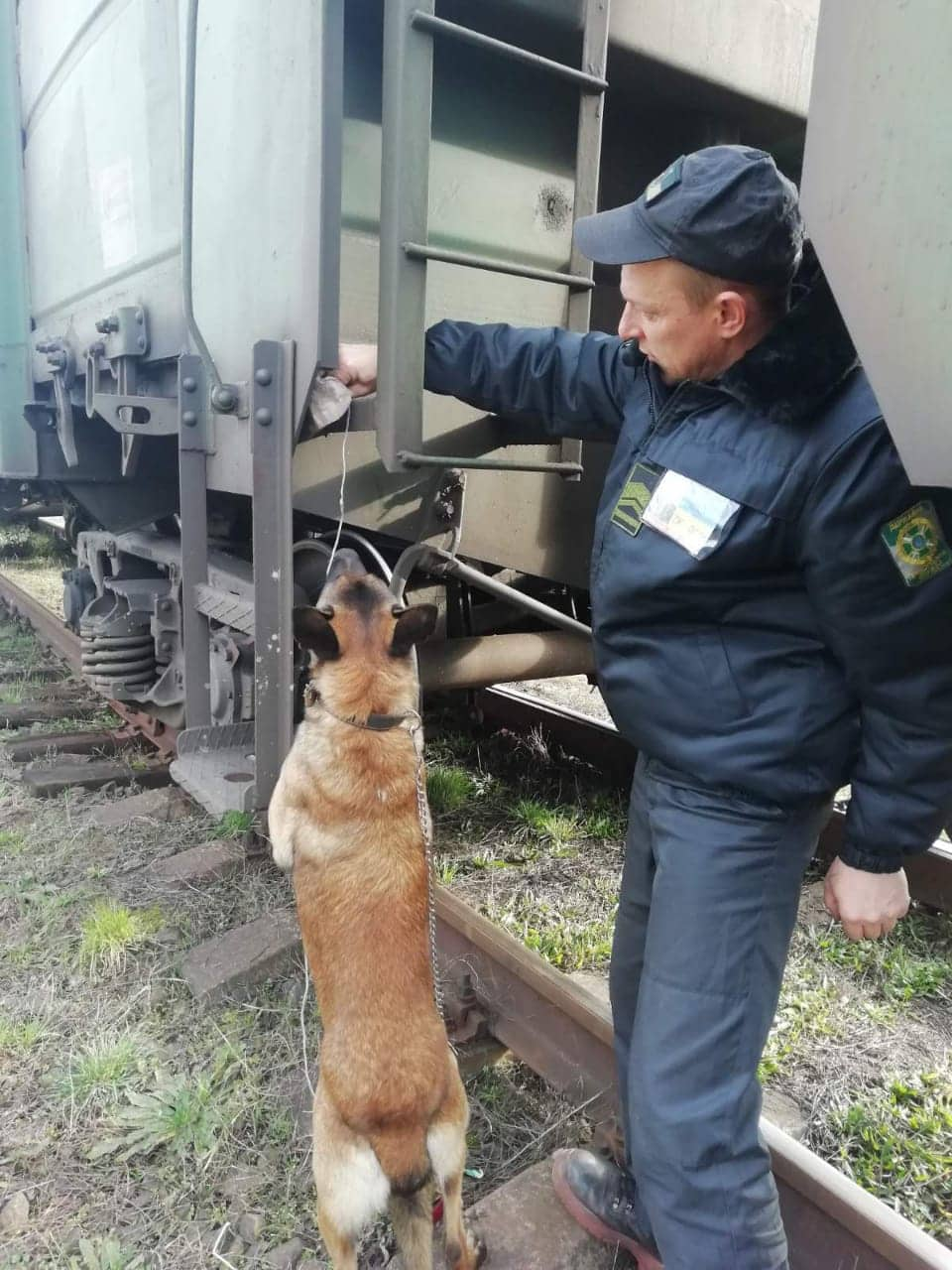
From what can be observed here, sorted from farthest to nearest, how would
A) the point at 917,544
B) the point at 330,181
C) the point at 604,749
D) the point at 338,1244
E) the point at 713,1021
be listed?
the point at 604,749
the point at 330,181
the point at 338,1244
the point at 713,1021
the point at 917,544

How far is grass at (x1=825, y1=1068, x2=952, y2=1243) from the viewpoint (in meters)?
2.14

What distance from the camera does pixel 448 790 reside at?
13.7ft

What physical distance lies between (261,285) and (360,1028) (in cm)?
198

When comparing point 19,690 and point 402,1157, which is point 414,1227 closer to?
point 402,1157

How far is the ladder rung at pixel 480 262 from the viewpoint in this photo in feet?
7.23

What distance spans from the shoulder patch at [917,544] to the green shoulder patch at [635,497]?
427 millimetres

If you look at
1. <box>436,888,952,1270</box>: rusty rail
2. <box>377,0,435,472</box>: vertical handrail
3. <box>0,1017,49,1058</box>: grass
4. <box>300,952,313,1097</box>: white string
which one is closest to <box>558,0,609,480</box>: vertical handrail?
<box>377,0,435,472</box>: vertical handrail

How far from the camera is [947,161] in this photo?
987mm

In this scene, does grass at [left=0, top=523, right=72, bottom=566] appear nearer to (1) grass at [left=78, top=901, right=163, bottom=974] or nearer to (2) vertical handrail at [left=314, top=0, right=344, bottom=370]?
(1) grass at [left=78, top=901, right=163, bottom=974]

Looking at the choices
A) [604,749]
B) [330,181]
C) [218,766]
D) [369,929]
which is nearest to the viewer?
[369,929]

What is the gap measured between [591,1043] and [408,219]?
2074 millimetres

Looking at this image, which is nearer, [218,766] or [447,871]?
[218,766]

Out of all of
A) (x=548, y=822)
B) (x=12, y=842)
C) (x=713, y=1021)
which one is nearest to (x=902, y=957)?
(x=548, y=822)

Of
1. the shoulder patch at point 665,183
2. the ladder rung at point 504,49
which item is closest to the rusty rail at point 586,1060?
the shoulder patch at point 665,183
